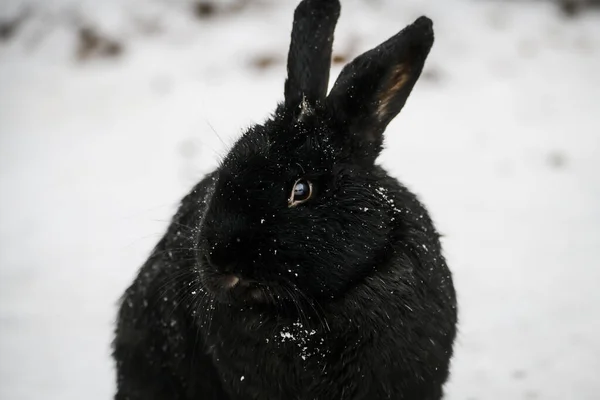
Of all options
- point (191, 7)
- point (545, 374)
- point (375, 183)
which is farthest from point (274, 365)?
point (191, 7)

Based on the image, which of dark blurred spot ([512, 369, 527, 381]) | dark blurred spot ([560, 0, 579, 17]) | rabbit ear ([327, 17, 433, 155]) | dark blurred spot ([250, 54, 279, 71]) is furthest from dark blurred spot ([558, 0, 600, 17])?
rabbit ear ([327, 17, 433, 155])

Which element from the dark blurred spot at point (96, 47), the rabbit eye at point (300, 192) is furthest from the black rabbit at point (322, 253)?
the dark blurred spot at point (96, 47)

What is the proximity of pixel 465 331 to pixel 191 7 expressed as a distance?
7303 mm

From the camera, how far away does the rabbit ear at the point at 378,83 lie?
2.61 m

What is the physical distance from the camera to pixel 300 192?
246 centimetres

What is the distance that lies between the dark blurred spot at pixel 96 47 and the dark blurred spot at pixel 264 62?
203 cm

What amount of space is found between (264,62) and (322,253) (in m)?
6.89

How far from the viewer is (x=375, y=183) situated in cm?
270

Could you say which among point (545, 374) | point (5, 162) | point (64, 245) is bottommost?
point (545, 374)

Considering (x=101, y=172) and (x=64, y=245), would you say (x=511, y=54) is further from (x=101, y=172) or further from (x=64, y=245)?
(x=64, y=245)

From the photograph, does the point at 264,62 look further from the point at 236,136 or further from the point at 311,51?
the point at 311,51

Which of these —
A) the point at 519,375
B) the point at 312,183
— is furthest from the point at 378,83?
the point at 519,375

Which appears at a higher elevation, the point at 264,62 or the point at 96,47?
the point at 96,47

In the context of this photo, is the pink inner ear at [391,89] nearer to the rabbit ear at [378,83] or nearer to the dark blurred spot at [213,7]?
the rabbit ear at [378,83]
